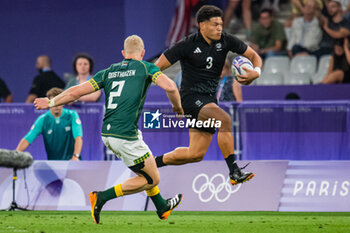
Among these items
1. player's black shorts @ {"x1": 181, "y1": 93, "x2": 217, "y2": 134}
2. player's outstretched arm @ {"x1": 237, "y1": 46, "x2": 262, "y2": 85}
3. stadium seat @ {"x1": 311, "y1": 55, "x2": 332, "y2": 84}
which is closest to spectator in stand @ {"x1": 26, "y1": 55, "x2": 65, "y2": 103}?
player's black shorts @ {"x1": 181, "y1": 93, "x2": 217, "y2": 134}

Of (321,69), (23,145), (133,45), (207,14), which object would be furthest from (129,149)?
(321,69)

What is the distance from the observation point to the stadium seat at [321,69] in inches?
615

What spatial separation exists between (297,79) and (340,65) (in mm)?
1017

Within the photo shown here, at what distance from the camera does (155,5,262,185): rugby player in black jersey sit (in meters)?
9.36

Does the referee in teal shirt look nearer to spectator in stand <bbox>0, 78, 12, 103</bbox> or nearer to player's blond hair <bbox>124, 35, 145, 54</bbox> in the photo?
player's blond hair <bbox>124, 35, 145, 54</bbox>

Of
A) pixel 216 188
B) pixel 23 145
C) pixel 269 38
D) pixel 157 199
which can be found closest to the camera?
pixel 157 199

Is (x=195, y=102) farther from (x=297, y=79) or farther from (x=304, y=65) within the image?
(x=304, y=65)

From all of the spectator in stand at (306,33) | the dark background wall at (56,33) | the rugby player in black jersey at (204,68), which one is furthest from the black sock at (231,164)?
the dark background wall at (56,33)

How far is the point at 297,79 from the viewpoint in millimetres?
15703

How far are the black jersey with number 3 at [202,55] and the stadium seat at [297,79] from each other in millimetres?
6389

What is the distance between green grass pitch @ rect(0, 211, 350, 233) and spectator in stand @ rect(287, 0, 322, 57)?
6693 millimetres

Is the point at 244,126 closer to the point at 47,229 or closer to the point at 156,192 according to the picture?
the point at 156,192

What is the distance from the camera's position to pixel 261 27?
16.4 metres

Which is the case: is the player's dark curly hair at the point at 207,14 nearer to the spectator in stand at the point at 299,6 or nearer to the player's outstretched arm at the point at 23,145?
the player's outstretched arm at the point at 23,145
